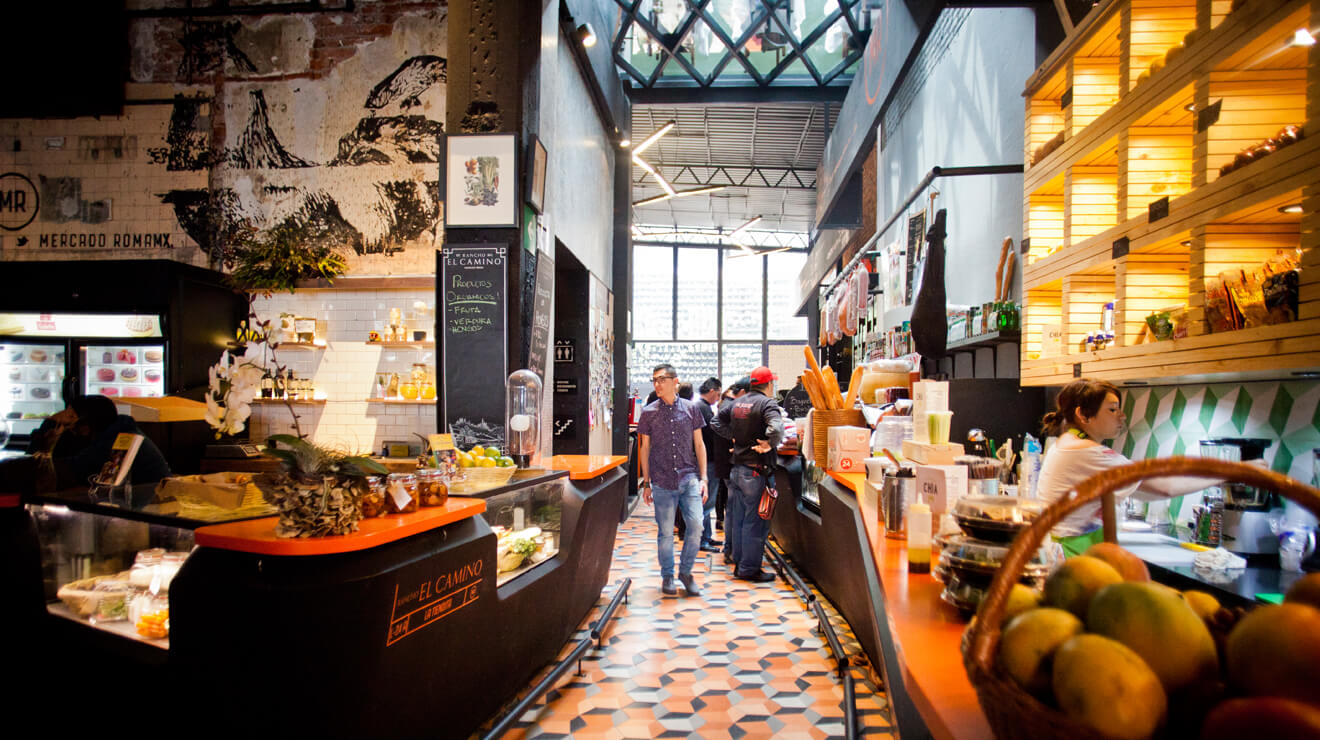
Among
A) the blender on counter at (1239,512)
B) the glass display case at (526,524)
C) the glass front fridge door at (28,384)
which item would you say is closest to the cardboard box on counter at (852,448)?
the glass display case at (526,524)

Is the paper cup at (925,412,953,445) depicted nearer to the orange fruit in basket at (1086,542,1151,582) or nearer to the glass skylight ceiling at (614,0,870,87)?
the orange fruit in basket at (1086,542,1151,582)

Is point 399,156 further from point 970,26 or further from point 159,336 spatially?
point 970,26

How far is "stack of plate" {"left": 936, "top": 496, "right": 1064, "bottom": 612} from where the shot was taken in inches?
59.1

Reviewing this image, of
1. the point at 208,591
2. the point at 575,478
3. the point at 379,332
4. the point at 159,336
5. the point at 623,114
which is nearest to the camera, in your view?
the point at 208,591

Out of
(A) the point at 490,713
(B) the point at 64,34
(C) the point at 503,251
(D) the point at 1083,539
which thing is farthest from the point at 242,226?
(D) the point at 1083,539

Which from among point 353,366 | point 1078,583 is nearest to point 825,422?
point 1078,583

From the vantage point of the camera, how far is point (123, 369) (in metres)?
6.11

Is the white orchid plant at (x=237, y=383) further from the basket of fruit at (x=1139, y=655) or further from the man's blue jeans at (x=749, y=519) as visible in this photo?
the man's blue jeans at (x=749, y=519)

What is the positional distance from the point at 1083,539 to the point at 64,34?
374 inches

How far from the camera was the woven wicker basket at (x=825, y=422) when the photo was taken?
496 centimetres

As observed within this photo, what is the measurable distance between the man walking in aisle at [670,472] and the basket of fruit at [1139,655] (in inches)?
183

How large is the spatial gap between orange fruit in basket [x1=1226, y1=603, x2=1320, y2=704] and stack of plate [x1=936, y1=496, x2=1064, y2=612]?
29.1 inches

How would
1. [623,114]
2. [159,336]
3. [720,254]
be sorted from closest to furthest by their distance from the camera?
[159,336]
[623,114]
[720,254]

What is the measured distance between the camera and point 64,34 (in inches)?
266
